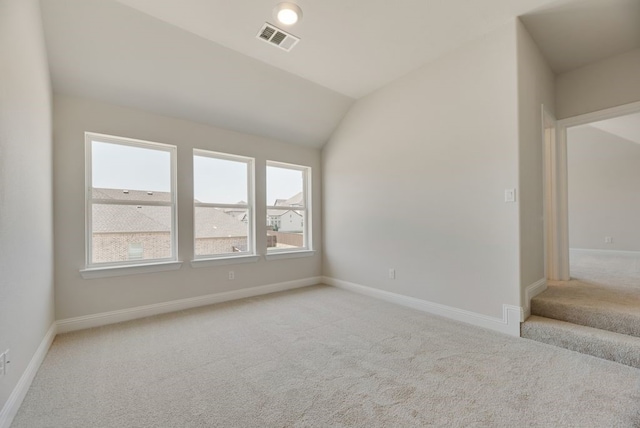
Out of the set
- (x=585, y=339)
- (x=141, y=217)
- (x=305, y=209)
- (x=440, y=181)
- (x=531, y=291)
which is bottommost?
(x=585, y=339)

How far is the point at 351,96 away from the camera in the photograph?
4242 millimetres

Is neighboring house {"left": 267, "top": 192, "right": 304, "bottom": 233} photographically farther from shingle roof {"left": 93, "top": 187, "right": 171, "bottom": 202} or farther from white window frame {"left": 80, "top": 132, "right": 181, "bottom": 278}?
shingle roof {"left": 93, "top": 187, "right": 171, "bottom": 202}

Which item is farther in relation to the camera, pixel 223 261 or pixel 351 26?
pixel 223 261

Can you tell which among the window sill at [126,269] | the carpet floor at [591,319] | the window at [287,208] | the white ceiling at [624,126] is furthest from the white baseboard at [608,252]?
the window sill at [126,269]

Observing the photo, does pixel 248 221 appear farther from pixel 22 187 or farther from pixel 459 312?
pixel 459 312

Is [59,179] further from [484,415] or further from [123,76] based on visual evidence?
[484,415]

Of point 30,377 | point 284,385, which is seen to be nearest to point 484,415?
point 284,385

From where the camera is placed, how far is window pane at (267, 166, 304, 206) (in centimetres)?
459

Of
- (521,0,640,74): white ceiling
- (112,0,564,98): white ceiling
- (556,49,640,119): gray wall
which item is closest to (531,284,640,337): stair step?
(556,49,640,119): gray wall

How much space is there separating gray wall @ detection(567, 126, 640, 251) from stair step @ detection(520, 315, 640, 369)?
5.24m

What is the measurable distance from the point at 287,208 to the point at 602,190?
273 inches

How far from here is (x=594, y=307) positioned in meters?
2.56

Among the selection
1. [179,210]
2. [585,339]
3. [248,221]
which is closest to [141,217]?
[179,210]

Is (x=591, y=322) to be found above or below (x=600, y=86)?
below
